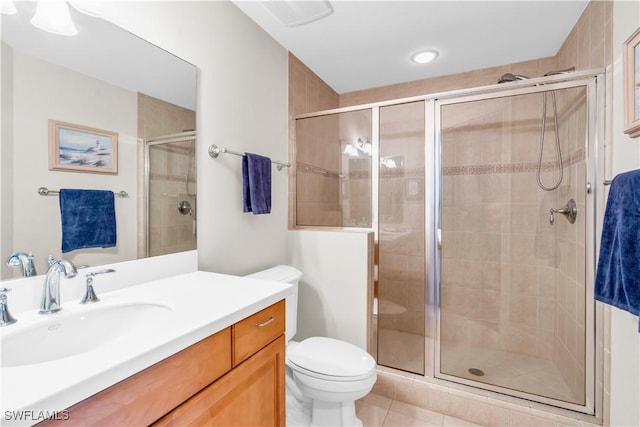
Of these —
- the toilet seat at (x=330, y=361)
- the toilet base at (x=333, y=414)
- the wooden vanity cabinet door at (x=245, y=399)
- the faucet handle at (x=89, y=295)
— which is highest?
the faucet handle at (x=89, y=295)

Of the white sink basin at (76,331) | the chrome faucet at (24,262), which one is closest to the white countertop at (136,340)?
the white sink basin at (76,331)

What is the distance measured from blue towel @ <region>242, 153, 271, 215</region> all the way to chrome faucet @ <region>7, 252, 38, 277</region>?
2.97 feet

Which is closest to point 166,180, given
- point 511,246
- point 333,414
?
point 333,414

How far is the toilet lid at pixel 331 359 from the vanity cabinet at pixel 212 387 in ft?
1.06

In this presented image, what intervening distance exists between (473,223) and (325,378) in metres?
1.43

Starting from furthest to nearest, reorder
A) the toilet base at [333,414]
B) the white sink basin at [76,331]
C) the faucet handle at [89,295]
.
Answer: the toilet base at [333,414] < the faucet handle at [89,295] < the white sink basin at [76,331]

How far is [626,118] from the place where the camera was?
121 centimetres

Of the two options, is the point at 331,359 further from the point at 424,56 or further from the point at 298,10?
the point at 424,56

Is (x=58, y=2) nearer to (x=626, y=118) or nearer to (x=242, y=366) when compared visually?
(x=242, y=366)

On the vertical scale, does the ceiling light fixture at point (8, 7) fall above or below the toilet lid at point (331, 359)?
above

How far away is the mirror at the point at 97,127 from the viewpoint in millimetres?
864

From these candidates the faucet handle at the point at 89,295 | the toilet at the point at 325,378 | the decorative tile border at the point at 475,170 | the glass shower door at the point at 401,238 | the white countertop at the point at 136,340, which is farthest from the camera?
the glass shower door at the point at 401,238

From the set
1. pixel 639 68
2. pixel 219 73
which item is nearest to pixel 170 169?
pixel 219 73

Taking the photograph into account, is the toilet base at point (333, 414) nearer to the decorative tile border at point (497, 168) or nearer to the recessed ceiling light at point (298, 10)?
the decorative tile border at point (497, 168)
